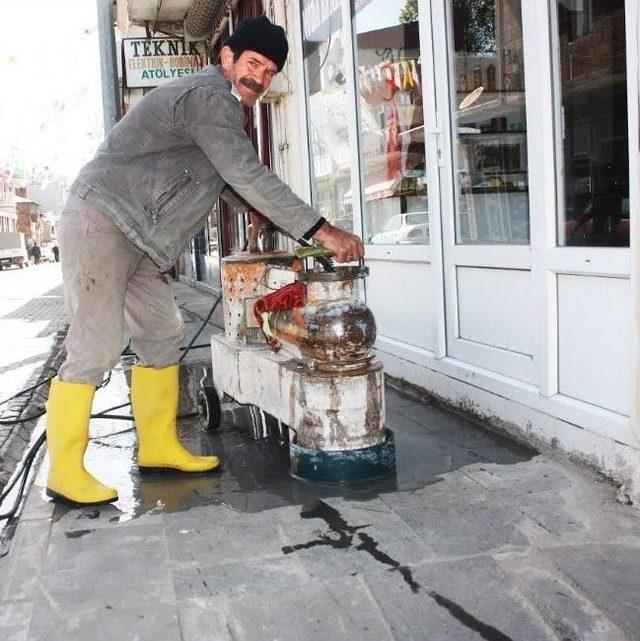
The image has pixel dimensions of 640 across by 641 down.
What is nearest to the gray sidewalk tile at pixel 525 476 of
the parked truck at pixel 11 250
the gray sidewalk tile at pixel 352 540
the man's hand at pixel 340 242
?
the gray sidewalk tile at pixel 352 540

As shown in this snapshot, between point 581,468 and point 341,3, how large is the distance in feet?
13.4

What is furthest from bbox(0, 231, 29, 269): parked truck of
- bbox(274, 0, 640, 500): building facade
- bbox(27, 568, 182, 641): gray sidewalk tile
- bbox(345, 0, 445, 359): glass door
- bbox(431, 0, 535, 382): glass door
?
bbox(27, 568, 182, 641): gray sidewalk tile

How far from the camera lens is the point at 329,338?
3266 mm

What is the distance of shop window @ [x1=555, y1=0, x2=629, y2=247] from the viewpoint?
127 inches

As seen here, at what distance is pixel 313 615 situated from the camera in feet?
7.41

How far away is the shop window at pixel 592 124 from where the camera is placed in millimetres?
3230

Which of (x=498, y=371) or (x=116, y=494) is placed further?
(x=498, y=371)

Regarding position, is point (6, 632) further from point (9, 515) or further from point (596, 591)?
point (596, 591)

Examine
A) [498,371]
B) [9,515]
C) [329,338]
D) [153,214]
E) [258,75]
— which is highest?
[258,75]

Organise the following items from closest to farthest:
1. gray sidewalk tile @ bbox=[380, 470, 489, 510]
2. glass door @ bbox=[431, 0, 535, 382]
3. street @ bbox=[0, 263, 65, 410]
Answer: gray sidewalk tile @ bbox=[380, 470, 489, 510] < glass door @ bbox=[431, 0, 535, 382] < street @ bbox=[0, 263, 65, 410]

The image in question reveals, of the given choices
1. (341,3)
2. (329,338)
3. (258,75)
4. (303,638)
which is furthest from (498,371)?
(341,3)

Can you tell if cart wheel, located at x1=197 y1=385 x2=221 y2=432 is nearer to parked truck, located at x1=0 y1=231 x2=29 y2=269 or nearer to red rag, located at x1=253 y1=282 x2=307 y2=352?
red rag, located at x1=253 y1=282 x2=307 y2=352

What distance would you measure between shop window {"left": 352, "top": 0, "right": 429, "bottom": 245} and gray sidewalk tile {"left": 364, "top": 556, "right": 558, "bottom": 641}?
9.47ft

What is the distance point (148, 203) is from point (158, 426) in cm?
112
